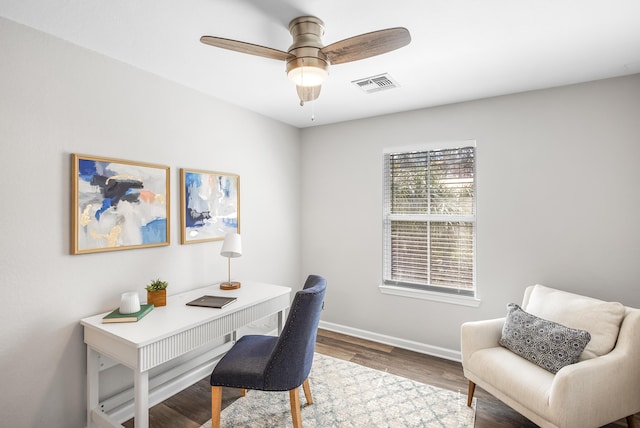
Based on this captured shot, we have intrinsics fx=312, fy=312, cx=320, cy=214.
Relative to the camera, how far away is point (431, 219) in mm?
3117

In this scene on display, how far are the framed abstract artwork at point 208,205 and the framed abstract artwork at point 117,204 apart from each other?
16 cm

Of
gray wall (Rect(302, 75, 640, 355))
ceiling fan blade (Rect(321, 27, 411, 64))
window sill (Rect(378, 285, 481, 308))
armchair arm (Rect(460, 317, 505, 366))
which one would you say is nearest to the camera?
ceiling fan blade (Rect(321, 27, 411, 64))

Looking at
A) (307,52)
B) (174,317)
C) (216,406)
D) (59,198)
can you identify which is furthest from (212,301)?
(307,52)

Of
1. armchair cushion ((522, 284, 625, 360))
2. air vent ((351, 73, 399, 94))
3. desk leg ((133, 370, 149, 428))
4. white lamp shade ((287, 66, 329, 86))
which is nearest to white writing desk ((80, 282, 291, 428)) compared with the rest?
desk leg ((133, 370, 149, 428))

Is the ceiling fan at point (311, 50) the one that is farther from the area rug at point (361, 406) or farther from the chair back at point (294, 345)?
the area rug at point (361, 406)

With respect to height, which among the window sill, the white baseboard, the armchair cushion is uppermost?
the armchair cushion

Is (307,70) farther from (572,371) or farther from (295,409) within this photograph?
(572,371)

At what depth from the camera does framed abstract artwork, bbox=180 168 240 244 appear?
8.42 feet

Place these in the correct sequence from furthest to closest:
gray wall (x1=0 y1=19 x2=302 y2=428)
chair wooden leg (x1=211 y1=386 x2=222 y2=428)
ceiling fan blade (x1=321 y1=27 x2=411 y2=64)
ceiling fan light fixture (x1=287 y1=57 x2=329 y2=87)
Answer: chair wooden leg (x1=211 y1=386 x2=222 y2=428), gray wall (x1=0 y1=19 x2=302 y2=428), ceiling fan light fixture (x1=287 y1=57 x2=329 y2=87), ceiling fan blade (x1=321 y1=27 x2=411 y2=64)

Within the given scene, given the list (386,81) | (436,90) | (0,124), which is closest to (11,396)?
(0,124)

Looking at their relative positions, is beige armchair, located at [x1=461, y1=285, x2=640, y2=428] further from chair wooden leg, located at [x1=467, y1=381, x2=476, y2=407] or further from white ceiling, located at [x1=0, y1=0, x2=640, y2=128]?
white ceiling, located at [x1=0, y1=0, x2=640, y2=128]

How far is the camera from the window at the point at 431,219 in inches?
116

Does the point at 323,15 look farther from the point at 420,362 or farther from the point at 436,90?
the point at 420,362

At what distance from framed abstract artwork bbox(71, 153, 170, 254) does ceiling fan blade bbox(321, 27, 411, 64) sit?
158cm
